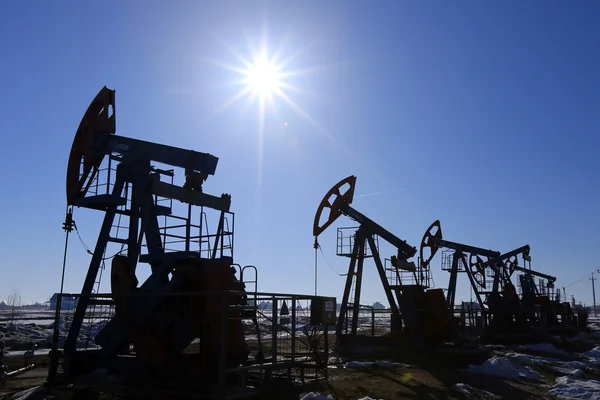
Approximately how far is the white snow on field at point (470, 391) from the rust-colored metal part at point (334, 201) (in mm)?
8140

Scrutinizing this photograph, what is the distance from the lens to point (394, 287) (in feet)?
58.4

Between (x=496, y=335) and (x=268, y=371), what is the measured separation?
19.0 m

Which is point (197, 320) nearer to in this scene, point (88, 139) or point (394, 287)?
point (88, 139)

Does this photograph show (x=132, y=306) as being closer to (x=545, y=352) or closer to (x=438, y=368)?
(x=438, y=368)

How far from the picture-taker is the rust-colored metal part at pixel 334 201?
18609 mm

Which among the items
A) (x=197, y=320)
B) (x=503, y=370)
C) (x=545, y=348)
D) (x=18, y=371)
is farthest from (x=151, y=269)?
(x=545, y=348)

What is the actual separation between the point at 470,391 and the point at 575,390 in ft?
8.57

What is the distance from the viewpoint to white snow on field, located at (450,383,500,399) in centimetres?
1093

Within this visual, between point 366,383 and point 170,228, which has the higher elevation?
point 170,228

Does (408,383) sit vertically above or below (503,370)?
below

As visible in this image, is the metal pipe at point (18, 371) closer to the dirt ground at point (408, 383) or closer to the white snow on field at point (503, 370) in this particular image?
the dirt ground at point (408, 383)

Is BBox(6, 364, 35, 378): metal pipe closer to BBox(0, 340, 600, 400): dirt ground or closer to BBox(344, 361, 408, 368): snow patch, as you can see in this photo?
BBox(0, 340, 600, 400): dirt ground

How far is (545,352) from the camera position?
20.8m

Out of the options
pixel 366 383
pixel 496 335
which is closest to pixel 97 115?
pixel 366 383
